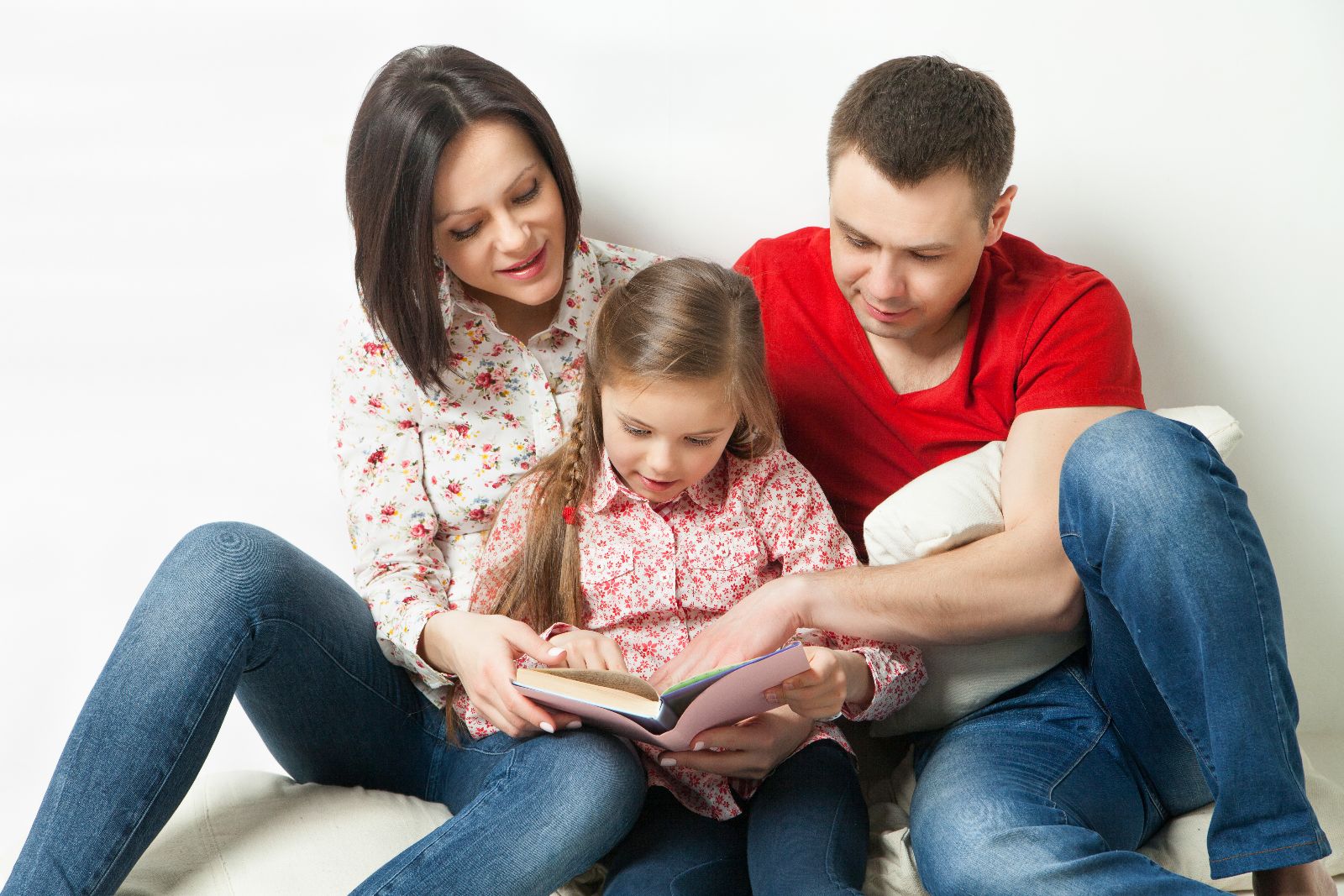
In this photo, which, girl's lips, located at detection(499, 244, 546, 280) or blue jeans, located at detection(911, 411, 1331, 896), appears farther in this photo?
girl's lips, located at detection(499, 244, 546, 280)

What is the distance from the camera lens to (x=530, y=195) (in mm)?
1607

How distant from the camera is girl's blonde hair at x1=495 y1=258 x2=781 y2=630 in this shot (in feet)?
4.89

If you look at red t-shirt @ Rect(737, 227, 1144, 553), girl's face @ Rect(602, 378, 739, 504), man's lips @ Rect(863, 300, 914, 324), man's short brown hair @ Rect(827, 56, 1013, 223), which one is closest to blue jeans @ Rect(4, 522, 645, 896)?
girl's face @ Rect(602, 378, 739, 504)

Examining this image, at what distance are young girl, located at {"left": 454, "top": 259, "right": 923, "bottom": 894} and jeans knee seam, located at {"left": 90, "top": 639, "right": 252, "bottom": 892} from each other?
0.29 m

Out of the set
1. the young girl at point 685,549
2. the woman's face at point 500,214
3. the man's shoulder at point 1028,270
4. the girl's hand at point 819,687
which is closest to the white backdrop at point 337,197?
the man's shoulder at point 1028,270

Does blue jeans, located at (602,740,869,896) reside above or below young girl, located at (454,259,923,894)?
below

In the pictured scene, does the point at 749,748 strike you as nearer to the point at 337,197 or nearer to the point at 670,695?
the point at 670,695

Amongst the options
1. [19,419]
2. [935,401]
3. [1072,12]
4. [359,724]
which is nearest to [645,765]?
[359,724]

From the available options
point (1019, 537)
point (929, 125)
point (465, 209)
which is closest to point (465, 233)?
point (465, 209)

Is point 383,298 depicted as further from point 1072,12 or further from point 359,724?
point 1072,12

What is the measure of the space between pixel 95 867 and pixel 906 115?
1.31m

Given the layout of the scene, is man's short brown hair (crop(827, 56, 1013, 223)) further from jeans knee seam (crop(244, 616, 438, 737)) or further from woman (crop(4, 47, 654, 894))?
jeans knee seam (crop(244, 616, 438, 737))

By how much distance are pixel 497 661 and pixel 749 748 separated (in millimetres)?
322

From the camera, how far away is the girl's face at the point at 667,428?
4.83 feet
